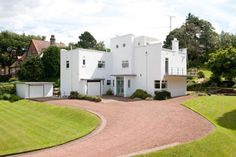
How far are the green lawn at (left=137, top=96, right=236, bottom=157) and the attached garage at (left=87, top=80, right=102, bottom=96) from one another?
14.2m

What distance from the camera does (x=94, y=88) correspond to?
35.5 metres

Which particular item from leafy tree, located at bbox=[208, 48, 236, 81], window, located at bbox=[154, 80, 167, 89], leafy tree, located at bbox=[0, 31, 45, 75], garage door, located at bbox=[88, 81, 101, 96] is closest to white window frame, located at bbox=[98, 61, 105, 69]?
garage door, located at bbox=[88, 81, 101, 96]

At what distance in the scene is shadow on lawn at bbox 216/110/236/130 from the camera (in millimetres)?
19188

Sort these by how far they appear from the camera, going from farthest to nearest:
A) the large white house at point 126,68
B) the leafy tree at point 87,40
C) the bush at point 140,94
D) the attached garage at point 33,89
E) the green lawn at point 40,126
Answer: the leafy tree at point 87,40 < the attached garage at point 33,89 < the large white house at point 126,68 < the bush at point 140,94 < the green lawn at point 40,126

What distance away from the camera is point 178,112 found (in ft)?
73.6

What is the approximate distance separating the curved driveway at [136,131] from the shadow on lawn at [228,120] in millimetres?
1286

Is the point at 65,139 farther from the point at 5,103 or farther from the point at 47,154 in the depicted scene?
the point at 5,103

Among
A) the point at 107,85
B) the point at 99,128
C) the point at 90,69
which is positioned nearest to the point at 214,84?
the point at 107,85

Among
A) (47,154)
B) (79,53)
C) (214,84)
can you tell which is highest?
(79,53)

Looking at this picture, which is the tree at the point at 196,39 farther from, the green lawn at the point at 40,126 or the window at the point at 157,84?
the green lawn at the point at 40,126

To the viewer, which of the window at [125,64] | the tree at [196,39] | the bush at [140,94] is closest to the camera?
the bush at [140,94]

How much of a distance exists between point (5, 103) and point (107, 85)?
13.5 m

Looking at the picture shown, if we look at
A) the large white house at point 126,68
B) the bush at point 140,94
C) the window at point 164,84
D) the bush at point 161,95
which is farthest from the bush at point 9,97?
the window at point 164,84

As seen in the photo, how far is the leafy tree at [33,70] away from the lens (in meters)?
48.8
